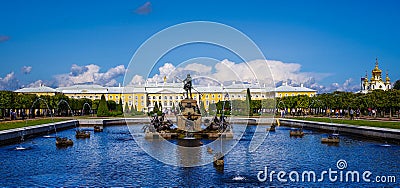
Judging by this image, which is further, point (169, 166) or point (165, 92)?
point (165, 92)

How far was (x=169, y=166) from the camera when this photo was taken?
14242mm

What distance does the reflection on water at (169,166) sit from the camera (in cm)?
1191

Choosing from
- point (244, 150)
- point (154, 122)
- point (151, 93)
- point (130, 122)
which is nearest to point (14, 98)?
point (130, 122)

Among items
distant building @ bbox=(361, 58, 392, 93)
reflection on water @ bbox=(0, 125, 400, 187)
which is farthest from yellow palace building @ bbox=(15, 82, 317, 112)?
reflection on water @ bbox=(0, 125, 400, 187)

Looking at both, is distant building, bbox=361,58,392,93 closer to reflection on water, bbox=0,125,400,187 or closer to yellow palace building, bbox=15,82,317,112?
yellow palace building, bbox=15,82,317,112

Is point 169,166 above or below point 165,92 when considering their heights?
below

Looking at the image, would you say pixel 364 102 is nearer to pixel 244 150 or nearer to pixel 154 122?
pixel 154 122

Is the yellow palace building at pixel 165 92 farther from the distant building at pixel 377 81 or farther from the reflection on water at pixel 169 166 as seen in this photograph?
the reflection on water at pixel 169 166

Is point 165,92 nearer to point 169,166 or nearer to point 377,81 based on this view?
point 377,81

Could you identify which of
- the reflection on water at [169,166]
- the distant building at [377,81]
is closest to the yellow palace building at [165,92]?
the distant building at [377,81]

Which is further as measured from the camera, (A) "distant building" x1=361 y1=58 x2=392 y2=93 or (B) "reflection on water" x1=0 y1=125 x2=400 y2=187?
(A) "distant building" x1=361 y1=58 x2=392 y2=93

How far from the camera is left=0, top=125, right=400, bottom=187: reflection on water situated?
469 inches

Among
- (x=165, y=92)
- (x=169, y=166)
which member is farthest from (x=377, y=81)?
(x=169, y=166)

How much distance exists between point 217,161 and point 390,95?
125 ft
